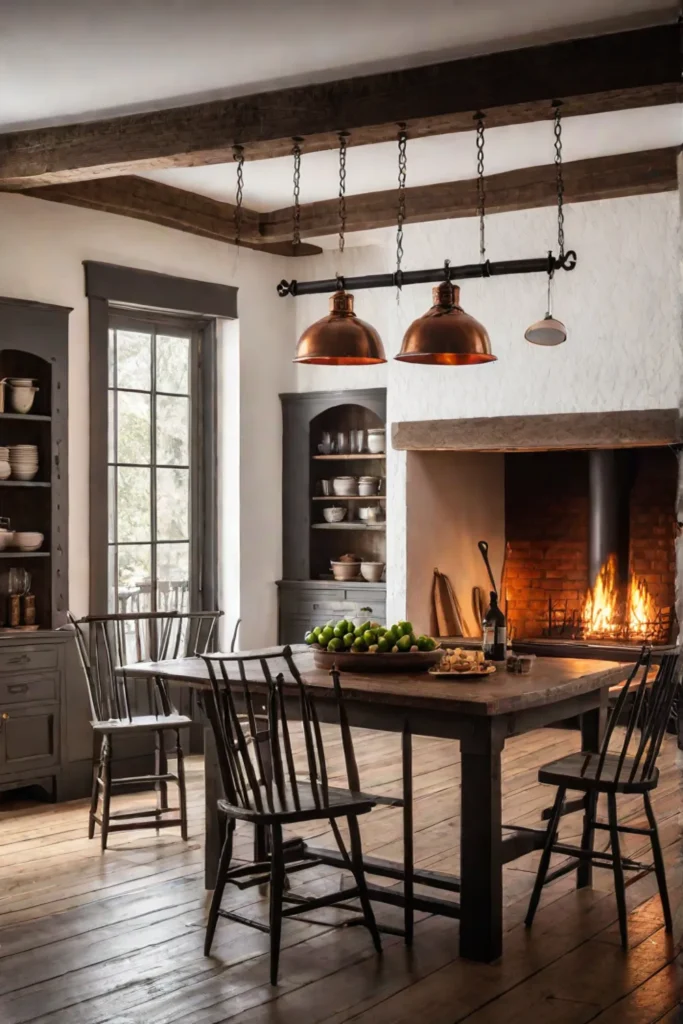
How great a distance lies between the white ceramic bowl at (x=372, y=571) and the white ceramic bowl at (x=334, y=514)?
0.36 metres

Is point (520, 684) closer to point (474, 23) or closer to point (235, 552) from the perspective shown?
point (474, 23)

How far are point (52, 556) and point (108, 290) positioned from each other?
1593 mm

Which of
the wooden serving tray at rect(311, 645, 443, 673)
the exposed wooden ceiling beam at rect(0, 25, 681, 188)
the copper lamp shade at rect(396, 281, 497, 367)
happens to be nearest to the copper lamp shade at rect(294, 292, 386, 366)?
the copper lamp shade at rect(396, 281, 497, 367)

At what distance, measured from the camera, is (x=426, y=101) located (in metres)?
4.70

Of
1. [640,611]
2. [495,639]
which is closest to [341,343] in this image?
[495,639]

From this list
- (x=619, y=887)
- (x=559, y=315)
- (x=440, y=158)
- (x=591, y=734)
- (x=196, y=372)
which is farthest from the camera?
(x=196, y=372)

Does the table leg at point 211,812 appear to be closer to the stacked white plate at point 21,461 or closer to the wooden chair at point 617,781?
the wooden chair at point 617,781

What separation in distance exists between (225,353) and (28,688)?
277 centimetres

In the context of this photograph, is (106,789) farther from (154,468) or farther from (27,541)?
(154,468)

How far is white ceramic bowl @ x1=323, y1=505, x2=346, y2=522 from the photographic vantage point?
834 centimetres

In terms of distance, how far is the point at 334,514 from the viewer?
8352 mm

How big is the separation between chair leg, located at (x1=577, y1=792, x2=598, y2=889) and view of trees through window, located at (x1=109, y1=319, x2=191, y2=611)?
3494 millimetres

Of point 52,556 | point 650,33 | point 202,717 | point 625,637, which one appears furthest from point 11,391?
point 625,637

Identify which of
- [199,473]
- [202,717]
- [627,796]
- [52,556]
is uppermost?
[199,473]
